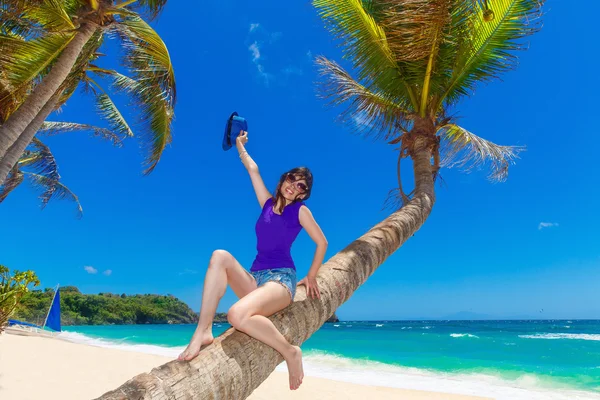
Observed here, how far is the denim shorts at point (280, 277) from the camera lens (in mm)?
2189

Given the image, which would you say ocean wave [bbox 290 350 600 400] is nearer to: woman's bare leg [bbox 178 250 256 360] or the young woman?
the young woman

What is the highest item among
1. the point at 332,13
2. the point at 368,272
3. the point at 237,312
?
the point at 332,13

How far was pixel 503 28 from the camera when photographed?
17.0ft

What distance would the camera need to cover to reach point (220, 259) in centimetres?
216

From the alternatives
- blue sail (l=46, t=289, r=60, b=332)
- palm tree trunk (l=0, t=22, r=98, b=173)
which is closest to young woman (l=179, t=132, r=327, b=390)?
palm tree trunk (l=0, t=22, r=98, b=173)

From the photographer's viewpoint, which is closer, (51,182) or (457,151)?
(457,151)

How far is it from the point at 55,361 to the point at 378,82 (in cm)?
1084

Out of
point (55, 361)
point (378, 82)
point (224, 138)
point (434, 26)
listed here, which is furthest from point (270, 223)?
point (55, 361)

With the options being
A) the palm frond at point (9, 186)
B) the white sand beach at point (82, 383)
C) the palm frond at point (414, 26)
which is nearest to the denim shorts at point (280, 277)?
the palm frond at point (414, 26)

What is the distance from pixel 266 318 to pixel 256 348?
0.48 feet

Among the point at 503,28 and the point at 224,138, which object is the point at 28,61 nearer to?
the point at 224,138

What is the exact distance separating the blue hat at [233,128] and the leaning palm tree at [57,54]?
3.84 metres

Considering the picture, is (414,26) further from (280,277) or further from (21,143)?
(21,143)

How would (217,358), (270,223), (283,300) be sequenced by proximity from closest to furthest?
1. (217,358)
2. (283,300)
3. (270,223)
